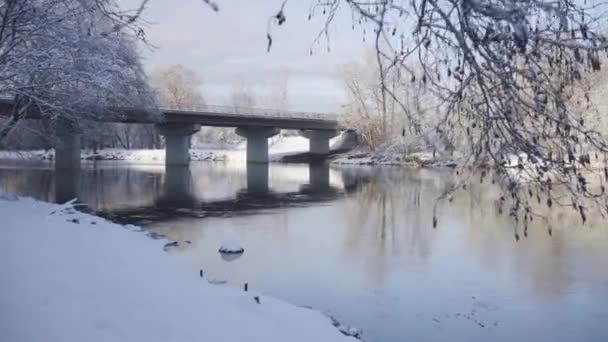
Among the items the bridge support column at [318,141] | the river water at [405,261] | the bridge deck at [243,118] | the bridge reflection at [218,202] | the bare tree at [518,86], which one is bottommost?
the river water at [405,261]

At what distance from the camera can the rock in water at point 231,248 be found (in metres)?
15.3

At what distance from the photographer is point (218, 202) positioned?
28875 millimetres

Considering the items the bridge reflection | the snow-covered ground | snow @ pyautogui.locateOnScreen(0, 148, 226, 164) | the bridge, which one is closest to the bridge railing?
the bridge

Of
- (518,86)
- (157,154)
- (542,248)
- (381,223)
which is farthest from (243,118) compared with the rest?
(518,86)

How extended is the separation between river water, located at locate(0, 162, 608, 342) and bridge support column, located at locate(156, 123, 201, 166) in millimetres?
35107

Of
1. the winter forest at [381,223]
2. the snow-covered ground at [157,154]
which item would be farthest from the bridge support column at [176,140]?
the winter forest at [381,223]

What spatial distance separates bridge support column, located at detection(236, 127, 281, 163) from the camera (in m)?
70.1

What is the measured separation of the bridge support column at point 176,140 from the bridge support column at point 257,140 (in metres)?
8.06

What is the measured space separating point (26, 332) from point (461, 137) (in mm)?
4449

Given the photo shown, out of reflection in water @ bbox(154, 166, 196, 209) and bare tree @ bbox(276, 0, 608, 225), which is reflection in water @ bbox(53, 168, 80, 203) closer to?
reflection in water @ bbox(154, 166, 196, 209)

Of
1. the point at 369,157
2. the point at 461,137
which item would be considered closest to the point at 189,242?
the point at 461,137

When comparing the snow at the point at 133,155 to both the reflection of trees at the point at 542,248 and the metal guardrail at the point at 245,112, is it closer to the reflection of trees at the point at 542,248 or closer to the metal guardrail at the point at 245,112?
the metal guardrail at the point at 245,112

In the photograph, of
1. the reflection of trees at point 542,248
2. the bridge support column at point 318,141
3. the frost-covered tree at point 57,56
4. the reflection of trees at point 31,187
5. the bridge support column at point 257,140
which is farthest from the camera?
the bridge support column at point 318,141

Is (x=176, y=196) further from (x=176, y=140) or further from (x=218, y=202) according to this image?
(x=176, y=140)
